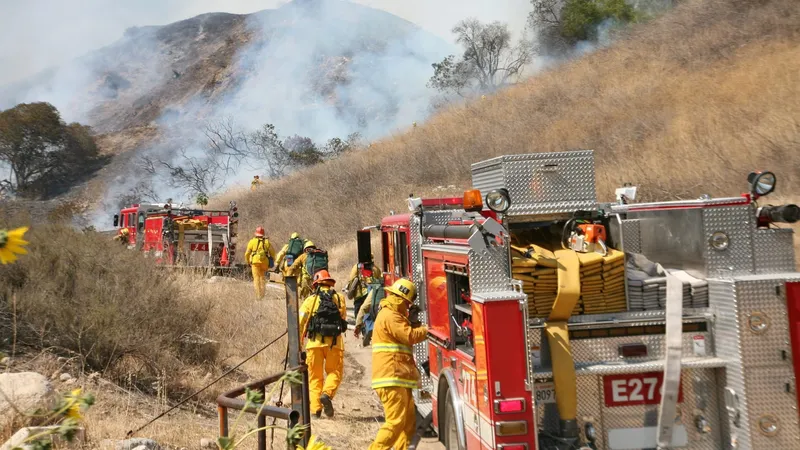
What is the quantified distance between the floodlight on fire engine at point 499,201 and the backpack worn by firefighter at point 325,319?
3.33m

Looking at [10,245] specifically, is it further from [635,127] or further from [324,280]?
[635,127]

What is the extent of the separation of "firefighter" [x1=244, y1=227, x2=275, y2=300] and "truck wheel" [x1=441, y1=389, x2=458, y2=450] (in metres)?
9.34

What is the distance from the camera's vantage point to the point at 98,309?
721 centimetres

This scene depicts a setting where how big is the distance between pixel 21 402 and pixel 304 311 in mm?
3080

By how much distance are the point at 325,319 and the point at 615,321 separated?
11.6 feet

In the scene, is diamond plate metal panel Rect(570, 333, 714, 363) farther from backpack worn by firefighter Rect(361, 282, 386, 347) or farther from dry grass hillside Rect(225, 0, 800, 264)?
dry grass hillside Rect(225, 0, 800, 264)

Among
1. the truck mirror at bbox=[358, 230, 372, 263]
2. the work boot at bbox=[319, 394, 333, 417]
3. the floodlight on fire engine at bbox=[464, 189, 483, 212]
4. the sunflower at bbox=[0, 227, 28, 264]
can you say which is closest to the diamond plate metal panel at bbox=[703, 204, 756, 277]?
the floodlight on fire engine at bbox=[464, 189, 483, 212]

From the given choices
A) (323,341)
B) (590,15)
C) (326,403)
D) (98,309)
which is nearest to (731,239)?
(323,341)

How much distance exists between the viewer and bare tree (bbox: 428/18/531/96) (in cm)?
4084

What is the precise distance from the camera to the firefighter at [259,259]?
14.9 metres

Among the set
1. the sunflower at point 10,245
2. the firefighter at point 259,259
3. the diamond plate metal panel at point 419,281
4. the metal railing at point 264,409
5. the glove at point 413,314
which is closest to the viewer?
the sunflower at point 10,245

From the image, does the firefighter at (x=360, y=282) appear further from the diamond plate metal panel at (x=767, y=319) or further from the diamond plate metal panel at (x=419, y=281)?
the diamond plate metal panel at (x=767, y=319)

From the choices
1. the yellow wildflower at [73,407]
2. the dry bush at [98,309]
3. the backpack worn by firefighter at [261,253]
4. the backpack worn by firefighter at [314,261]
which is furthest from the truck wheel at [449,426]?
the backpack worn by firefighter at [261,253]

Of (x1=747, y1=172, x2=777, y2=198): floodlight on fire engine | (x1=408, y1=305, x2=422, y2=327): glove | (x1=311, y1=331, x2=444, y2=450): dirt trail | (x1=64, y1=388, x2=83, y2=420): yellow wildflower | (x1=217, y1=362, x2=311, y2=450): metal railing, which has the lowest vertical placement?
(x1=311, y1=331, x2=444, y2=450): dirt trail
